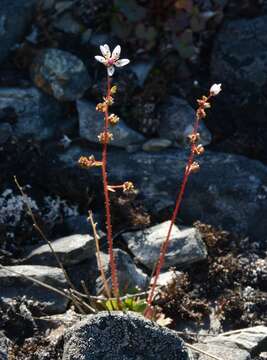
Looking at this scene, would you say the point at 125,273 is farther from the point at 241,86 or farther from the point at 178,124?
the point at 241,86

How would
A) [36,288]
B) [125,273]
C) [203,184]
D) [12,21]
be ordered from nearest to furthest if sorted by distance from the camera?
[36,288] → [125,273] → [203,184] → [12,21]

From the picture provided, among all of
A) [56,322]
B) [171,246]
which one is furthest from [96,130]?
[56,322]

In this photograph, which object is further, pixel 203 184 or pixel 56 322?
pixel 203 184

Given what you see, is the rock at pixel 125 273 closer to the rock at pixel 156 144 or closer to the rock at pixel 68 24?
the rock at pixel 156 144

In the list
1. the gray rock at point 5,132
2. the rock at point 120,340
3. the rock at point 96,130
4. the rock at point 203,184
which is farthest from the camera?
the rock at point 96,130

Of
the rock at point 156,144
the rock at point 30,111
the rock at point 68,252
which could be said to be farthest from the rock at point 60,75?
the rock at point 68,252

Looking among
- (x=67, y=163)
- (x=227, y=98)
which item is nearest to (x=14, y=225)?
(x=67, y=163)

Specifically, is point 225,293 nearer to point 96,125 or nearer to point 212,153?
point 212,153
